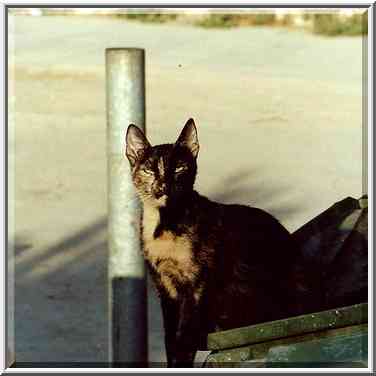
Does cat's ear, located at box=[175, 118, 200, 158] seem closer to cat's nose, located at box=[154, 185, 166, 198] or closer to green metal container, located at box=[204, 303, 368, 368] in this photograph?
cat's nose, located at box=[154, 185, 166, 198]

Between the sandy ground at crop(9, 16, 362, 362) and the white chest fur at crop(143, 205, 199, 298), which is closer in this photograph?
the white chest fur at crop(143, 205, 199, 298)

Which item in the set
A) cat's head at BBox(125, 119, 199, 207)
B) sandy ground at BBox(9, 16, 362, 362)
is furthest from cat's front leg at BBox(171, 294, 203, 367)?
sandy ground at BBox(9, 16, 362, 362)

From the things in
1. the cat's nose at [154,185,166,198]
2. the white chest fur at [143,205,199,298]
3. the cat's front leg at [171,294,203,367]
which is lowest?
the cat's front leg at [171,294,203,367]

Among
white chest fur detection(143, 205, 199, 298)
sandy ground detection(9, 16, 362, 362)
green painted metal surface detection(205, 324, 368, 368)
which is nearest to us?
green painted metal surface detection(205, 324, 368, 368)

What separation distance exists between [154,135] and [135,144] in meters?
3.09

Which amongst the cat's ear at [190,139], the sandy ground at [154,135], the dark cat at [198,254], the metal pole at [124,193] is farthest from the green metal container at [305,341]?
the sandy ground at [154,135]

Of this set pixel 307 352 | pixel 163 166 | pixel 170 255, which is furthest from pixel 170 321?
pixel 307 352

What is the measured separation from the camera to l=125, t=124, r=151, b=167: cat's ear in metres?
4.36

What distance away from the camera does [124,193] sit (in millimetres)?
4977

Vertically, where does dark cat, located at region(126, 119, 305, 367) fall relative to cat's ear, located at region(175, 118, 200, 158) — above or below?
below

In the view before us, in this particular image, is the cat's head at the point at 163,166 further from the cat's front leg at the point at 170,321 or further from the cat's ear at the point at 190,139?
the cat's front leg at the point at 170,321

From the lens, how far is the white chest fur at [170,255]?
14.5 feet

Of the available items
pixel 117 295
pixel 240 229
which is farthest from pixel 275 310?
pixel 117 295

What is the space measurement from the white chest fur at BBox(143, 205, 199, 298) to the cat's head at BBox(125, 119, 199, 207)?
93mm
